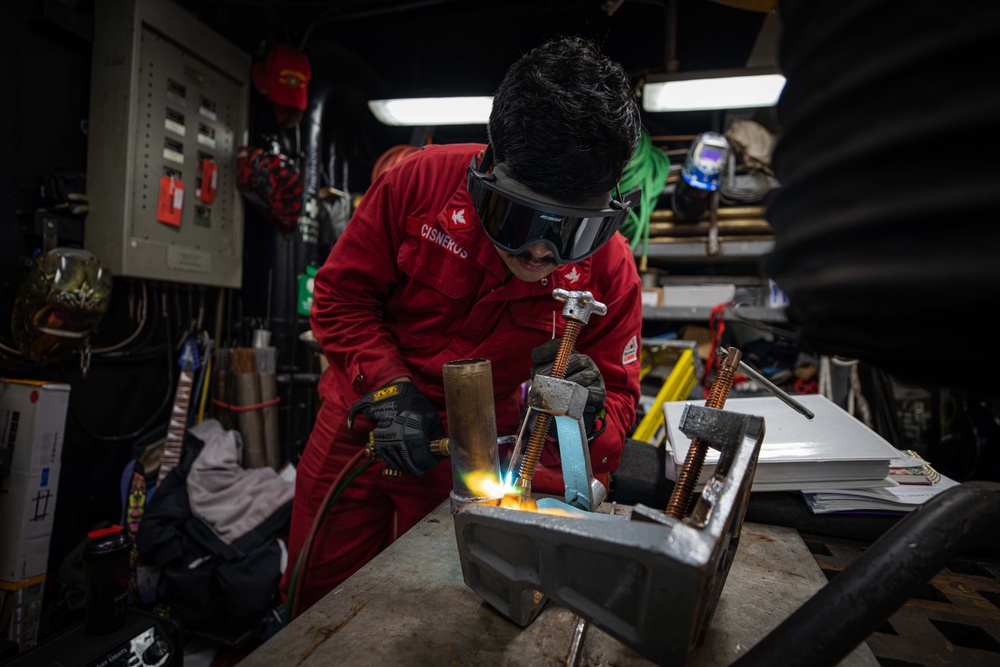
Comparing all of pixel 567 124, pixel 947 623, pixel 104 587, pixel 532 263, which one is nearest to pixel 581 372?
pixel 532 263

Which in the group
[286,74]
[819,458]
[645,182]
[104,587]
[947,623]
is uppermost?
[286,74]

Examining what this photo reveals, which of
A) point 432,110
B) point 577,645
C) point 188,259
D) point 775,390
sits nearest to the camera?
point 577,645

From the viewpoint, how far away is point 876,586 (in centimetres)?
55

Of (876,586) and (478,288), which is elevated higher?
(478,288)

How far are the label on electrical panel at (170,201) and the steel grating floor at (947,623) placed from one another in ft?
11.5

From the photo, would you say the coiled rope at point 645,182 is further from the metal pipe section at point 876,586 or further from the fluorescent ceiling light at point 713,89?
the metal pipe section at point 876,586

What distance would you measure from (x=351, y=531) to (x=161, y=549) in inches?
58.6

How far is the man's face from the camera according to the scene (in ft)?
4.27

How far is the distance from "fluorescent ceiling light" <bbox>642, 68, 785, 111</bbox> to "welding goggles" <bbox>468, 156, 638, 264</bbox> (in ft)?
9.02

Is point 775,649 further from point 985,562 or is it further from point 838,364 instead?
point 838,364

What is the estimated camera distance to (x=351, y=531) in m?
1.70

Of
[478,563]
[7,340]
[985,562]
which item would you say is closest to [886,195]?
[478,563]

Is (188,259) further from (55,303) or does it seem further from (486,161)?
(486,161)

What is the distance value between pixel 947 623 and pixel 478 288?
52.5 inches
